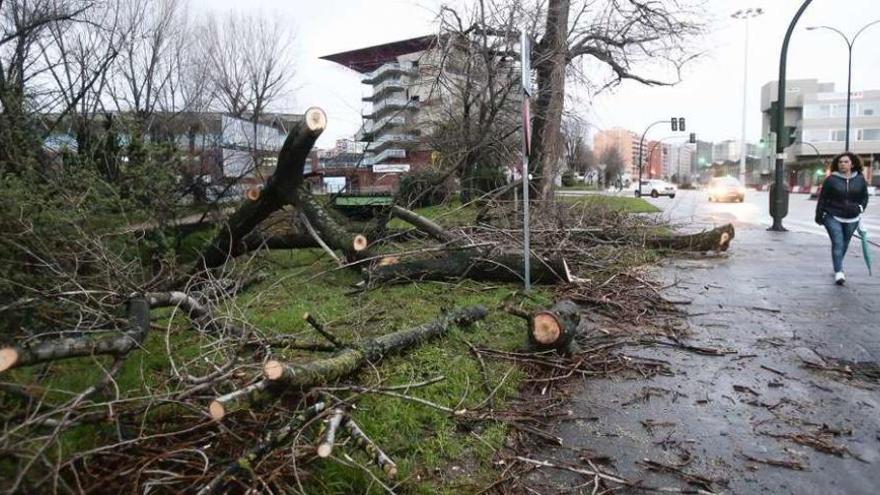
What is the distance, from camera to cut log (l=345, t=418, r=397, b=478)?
2553 millimetres

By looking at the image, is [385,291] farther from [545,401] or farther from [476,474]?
[476,474]

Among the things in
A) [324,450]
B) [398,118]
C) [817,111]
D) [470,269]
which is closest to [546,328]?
[324,450]

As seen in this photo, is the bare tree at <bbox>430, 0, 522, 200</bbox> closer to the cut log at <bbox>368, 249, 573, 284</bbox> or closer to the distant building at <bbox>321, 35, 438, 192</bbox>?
the distant building at <bbox>321, 35, 438, 192</bbox>

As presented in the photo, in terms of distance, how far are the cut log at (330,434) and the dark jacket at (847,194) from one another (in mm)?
7159

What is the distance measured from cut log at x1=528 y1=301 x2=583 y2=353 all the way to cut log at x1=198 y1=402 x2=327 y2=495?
199 cm

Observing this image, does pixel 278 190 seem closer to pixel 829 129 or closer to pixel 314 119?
pixel 314 119

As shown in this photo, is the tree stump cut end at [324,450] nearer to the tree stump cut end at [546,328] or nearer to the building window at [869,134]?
the tree stump cut end at [546,328]

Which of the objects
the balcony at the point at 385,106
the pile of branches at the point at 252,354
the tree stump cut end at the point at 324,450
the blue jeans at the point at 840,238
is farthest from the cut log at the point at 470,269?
the balcony at the point at 385,106

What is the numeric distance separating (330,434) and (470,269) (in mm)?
4659

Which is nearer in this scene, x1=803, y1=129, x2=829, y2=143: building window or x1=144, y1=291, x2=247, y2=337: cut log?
x1=144, y1=291, x2=247, y2=337: cut log

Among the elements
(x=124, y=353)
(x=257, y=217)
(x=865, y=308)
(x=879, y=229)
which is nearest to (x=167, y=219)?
(x=257, y=217)

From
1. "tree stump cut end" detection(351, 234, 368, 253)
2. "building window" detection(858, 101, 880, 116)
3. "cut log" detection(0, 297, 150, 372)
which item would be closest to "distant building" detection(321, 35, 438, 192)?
"tree stump cut end" detection(351, 234, 368, 253)

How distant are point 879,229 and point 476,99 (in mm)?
10291

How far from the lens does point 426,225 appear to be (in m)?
7.86
